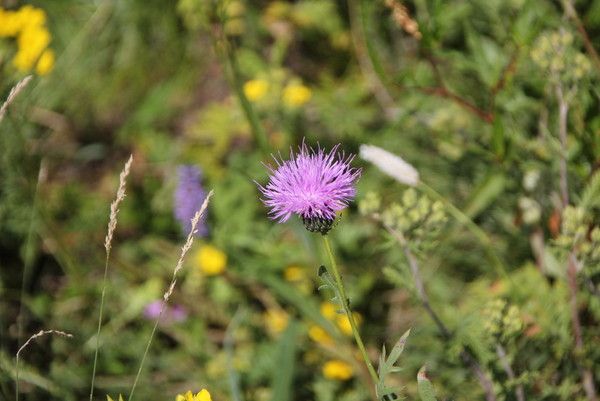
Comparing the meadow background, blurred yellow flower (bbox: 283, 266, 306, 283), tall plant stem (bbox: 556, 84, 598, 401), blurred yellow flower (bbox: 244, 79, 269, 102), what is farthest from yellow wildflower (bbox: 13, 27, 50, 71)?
tall plant stem (bbox: 556, 84, 598, 401)

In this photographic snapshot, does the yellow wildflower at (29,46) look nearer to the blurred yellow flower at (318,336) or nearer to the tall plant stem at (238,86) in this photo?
the tall plant stem at (238,86)

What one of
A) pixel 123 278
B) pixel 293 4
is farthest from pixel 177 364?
pixel 293 4

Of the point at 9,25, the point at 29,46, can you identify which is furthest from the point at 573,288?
the point at 9,25

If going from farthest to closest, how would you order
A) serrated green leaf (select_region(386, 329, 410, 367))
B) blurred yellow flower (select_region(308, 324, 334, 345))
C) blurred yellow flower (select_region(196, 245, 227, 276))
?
blurred yellow flower (select_region(196, 245, 227, 276)) < blurred yellow flower (select_region(308, 324, 334, 345)) < serrated green leaf (select_region(386, 329, 410, 367))

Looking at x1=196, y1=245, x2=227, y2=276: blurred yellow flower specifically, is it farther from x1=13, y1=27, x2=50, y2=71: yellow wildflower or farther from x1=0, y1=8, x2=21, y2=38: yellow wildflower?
x1=0, y1=8, x2=21, y2=38: yellow wildflower

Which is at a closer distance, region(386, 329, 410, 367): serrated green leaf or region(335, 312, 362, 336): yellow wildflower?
region(386, 329, 410, 367): serrated green leaf

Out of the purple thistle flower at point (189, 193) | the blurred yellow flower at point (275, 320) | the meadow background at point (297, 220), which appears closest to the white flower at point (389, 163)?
the meadow background at point (297, 220)

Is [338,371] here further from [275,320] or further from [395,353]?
[395,353]

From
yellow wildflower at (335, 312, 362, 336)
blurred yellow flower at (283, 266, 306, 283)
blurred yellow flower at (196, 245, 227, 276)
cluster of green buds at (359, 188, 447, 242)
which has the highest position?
cluster of green buds at (359, 188, 447, 242)
